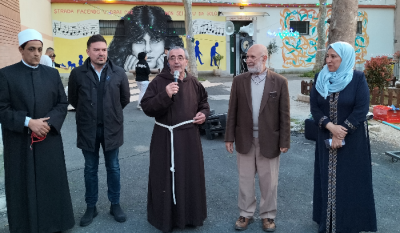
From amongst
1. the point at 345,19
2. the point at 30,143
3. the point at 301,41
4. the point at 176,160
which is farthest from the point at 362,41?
the point at 30,143

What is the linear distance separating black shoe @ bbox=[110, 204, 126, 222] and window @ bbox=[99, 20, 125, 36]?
732 inches

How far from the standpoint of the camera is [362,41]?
79.8 feet

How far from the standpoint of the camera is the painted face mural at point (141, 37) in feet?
70.1

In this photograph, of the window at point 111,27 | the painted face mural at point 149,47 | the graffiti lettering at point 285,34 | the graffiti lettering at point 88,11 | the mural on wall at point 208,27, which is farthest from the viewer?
the graffiti lettering at point 285,34

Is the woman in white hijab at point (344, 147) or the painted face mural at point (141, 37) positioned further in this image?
the painted face mural at point (141, 37)

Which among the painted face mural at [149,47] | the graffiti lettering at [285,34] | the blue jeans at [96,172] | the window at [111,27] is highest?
the window at [111,27]

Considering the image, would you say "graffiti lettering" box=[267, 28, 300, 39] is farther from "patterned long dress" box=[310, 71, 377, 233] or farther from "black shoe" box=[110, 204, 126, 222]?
"black shoe" box=[110, 204, 126, 222]

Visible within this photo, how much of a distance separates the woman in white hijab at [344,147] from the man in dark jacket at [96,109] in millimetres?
2120

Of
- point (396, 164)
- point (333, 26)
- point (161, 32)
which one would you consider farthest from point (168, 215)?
point (161, 32)

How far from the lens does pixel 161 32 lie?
2166 centimetres

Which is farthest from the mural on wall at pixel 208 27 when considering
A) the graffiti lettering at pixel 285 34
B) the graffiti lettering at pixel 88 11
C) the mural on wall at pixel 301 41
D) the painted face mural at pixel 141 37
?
the graffiti lettering at pixel 88 11

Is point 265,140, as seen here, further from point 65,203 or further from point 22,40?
point 22,40

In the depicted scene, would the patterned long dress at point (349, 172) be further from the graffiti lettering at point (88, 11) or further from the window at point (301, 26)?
the window at point (301, 26)

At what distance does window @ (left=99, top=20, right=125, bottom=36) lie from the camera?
69.7 ft
